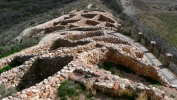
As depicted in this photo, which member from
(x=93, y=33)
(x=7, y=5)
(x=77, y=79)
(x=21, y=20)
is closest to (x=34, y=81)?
(x=77, y=79)

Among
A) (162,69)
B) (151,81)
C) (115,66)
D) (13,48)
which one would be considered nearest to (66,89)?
(115,66)

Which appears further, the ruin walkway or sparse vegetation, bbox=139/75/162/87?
Answer: the ruin walkway

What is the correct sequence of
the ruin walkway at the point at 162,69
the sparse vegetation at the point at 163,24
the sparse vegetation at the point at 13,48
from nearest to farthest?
the ruin walkway at the point at 162,69, the sparse vegetation at the point at 13,48, the sparse vegetation at the point at 163,24

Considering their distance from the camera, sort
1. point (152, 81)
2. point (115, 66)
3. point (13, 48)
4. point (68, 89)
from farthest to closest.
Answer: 1. point (13, 48)
2. point (115, 66)
3. point (152, 81)
4. point (68, 89)

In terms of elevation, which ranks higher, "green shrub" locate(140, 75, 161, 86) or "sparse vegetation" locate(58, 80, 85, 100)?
"sparse vegetation" locate(58, 80, 85, 100)

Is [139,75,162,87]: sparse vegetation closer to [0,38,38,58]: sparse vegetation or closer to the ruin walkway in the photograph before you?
the ruin walkway

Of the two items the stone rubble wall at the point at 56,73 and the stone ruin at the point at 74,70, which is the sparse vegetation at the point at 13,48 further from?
the stone rubble wall at the point at 56,73

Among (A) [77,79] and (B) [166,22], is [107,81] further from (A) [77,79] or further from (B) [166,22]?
(B) [166,22]

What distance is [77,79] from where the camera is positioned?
8.73m

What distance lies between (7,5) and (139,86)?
43.2m

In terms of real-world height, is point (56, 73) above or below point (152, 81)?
above

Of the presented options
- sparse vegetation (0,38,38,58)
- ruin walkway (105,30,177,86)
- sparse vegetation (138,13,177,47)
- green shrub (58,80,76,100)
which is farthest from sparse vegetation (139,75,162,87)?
sparse vegetation (138,13,177,47)

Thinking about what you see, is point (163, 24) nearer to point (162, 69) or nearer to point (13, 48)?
point (162, 69)

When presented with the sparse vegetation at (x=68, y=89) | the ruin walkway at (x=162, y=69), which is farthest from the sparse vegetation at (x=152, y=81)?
the sparse vegetation at (x=68, y=89)
